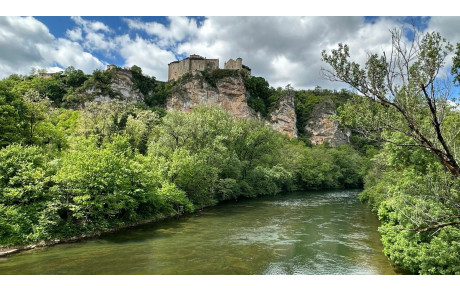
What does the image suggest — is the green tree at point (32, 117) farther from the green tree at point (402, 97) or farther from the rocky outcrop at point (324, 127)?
the rocky outcrop at point (324, 127)

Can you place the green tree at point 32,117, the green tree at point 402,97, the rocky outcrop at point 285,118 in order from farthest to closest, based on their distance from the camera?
1. the rocky outcrop at point 285,118
2. the green tree at point 32,117
3. the green tree at point 402,97

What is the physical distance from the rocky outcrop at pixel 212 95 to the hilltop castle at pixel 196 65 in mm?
9106

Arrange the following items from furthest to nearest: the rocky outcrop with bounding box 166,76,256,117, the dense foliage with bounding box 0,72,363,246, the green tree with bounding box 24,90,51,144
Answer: the rocky outcrop with bounding box 166,76,256,117, the green tree with bounding box 24,90,51,144, the dense foliage with bounding box 0,72,363,246

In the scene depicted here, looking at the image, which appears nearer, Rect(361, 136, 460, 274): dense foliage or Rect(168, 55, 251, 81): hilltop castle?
Rect(361, 136, 460, 274): dense foliage

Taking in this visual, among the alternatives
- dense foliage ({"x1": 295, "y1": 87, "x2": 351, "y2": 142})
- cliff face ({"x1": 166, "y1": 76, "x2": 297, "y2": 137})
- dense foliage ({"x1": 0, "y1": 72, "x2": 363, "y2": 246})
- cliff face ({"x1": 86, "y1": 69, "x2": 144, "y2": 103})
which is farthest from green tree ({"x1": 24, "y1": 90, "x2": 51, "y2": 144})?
dense foliage ({"x1": 295, "y1": 87, "x2": 351, "y2": 142})

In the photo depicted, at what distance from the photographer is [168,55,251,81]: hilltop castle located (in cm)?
10106

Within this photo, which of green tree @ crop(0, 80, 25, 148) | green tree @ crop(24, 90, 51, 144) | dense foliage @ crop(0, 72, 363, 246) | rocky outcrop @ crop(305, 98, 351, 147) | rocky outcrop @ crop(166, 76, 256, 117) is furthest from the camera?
rocky outcrop @ crop(305, 98, 351, 147)

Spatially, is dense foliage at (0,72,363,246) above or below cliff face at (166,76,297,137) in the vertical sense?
below

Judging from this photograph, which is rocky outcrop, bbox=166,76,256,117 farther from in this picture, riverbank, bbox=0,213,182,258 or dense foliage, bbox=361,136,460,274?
dense foliage, bbox=361,136,460,274

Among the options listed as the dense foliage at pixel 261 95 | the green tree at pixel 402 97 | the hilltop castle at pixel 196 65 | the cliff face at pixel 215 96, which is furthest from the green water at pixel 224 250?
the hilltop castle at pixel 196 65

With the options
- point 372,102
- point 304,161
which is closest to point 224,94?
point 304,161

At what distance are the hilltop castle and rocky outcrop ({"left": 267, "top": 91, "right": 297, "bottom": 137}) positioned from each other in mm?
14781

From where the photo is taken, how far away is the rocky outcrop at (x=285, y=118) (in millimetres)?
104062

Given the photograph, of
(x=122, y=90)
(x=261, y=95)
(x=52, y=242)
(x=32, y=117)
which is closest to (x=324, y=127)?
(x=261, y=95)
